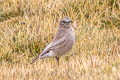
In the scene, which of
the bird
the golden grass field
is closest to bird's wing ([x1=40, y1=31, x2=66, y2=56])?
the bird

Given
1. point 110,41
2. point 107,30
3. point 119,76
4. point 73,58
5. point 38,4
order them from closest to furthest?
point 119,76 < point 73,58 < point 110,41 < point 107,30 < point 38,4

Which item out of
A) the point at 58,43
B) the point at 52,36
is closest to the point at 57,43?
the point at 58,43

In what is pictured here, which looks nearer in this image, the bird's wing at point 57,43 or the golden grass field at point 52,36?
the golden grass field at point 52,36

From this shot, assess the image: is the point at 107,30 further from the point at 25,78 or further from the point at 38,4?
the point at 25,78

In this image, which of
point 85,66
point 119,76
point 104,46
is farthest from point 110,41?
point 119,76

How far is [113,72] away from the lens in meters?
5.38

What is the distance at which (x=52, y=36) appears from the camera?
Result: 8.05m

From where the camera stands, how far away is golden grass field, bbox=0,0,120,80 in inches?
229

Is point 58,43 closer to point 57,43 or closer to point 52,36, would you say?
point 57,43

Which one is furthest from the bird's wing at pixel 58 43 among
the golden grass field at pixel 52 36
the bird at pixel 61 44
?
the golden grass field at pixel 52 36

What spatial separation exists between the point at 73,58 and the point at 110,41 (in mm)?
933

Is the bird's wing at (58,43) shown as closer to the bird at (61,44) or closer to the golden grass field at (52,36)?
the bird at (61,44)

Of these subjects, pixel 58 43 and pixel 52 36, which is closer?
pixel 58 43

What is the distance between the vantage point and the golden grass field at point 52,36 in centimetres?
582
